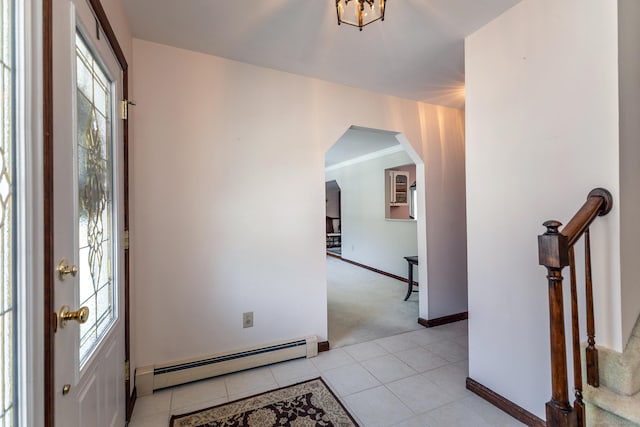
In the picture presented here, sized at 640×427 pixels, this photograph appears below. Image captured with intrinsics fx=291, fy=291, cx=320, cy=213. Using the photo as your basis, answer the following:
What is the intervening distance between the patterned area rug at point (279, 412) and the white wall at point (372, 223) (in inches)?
136

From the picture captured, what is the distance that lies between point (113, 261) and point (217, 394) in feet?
3.72

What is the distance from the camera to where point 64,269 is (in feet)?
3.01

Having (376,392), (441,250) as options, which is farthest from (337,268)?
(376,392)

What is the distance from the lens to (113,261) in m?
1.52

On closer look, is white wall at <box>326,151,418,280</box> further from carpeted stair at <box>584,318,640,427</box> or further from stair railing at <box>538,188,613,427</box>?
stair railing at <box>538,188,613,427</box>

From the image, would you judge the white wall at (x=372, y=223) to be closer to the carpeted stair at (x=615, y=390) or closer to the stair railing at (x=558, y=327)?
the carpeted stair at (x=615, y=390)

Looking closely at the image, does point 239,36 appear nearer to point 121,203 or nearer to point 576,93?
point 121,203

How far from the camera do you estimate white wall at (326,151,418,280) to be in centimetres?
515

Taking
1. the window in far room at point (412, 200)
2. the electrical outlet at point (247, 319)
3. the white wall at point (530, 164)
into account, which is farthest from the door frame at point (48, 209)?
the window in far room at point (412, 200)

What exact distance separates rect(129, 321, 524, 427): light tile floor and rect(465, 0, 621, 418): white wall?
0.24 metres

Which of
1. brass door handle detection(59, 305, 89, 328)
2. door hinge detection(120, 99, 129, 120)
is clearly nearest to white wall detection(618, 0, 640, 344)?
brass door handle detection(59, 305, 89, 328)

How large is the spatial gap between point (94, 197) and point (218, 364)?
149cm

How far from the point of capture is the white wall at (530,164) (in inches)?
52.3

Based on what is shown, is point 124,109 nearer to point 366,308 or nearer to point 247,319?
point 247,319
